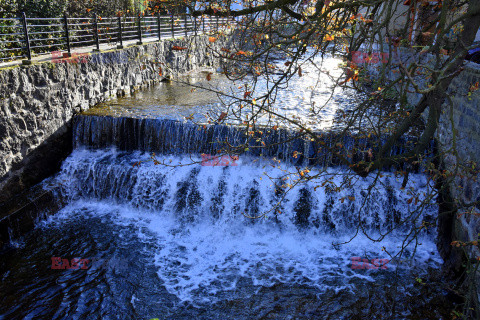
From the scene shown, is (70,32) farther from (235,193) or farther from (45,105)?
(235,193)

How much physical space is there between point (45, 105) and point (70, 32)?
4712 millimetres

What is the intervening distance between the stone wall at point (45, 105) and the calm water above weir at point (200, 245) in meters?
0.41

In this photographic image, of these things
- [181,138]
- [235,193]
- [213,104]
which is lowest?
[235,193]

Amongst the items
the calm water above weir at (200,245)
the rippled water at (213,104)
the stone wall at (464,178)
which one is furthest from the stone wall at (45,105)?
the stone wall at (464,178)

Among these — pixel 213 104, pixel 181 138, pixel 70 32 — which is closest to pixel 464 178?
pixel 181 138

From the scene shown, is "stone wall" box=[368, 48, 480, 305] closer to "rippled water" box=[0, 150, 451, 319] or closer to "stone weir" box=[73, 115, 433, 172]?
"rippled water" box=[0, 150, 451, 319]

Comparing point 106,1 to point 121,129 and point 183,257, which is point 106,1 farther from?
point 183,257

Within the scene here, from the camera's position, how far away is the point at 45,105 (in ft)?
26.4

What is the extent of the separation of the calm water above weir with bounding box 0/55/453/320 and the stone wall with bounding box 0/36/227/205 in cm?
41

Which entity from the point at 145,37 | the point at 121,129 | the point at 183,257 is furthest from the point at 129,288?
the point at 145,37

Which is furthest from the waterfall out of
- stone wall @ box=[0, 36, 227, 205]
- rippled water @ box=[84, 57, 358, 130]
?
rippled water @ box=[84, 57, 358, 130]

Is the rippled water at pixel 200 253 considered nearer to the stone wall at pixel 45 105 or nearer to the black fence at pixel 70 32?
the stone wall at pixel 45 105

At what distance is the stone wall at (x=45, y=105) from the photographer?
708 centimetres

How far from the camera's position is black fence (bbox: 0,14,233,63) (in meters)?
7.74
